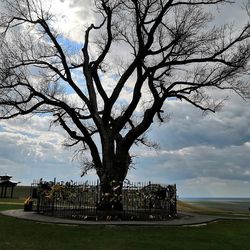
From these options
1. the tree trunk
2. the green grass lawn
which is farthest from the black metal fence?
the green grass lawn

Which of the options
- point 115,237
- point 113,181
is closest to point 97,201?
point 113,181

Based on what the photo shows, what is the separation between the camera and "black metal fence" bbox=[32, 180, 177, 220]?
2183 centimetres

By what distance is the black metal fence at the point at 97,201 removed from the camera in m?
21.8

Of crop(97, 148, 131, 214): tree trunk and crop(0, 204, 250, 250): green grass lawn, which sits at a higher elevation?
crop(97, 148, 131, 214): tree trunk

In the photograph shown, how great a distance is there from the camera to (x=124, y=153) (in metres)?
24.7

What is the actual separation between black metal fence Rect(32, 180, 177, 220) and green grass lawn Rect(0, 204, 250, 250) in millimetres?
3953

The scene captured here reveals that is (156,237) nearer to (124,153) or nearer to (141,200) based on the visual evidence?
(141,200)

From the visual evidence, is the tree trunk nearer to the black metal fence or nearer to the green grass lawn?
the black metal fence

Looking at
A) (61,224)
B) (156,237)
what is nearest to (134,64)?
(61,224)

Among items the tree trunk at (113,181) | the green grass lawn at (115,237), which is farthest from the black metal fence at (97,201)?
the green grass lawn at (115,237)

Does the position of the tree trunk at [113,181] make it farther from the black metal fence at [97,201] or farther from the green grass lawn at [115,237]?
the green grass lawn at [115,237]

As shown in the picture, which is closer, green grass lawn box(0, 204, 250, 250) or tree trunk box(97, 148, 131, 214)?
green grass lawn box(0, 204, 250, 250)

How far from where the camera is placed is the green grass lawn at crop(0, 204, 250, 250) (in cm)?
1254

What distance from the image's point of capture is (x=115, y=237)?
1439 cm
